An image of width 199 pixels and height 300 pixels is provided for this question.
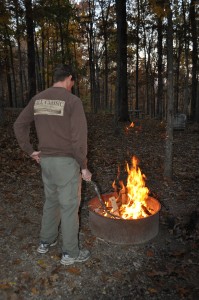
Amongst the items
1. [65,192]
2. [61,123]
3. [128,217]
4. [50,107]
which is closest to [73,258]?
[65,192]

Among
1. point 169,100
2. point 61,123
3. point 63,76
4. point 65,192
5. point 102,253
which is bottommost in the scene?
point 102,253

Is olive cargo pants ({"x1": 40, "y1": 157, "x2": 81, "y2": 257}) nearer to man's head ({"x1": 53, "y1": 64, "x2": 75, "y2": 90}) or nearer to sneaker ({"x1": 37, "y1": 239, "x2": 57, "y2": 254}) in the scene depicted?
sneaker ({"x1": 37, "y1": 239, "x2": 57, "y2": 254})

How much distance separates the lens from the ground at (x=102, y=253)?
413 centimetres

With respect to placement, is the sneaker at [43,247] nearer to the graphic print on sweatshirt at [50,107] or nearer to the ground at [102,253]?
the ground at [102,253]

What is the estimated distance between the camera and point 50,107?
13.4 ft

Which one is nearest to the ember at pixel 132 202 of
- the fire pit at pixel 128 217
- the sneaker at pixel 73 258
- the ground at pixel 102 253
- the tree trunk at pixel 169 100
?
the fire pit at pixel 128 217

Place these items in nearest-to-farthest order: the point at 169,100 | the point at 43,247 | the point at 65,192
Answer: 1. the point at 65,192
2. the point at 43,247
3. the point at 169,100

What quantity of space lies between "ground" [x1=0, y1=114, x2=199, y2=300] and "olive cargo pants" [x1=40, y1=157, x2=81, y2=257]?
55 centimetres

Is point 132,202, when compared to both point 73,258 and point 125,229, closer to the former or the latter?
point 125,229

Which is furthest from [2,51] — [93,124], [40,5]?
[93,124]

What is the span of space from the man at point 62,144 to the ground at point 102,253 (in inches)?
17.6

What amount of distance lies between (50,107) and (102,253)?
266 centimetres

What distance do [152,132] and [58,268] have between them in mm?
11409

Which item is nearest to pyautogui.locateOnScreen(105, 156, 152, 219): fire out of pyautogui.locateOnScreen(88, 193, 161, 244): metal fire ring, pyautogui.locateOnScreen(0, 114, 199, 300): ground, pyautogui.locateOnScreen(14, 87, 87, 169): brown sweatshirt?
pyautogui.locateOnScreen(88, 193, 161, 244): metal fire ring
